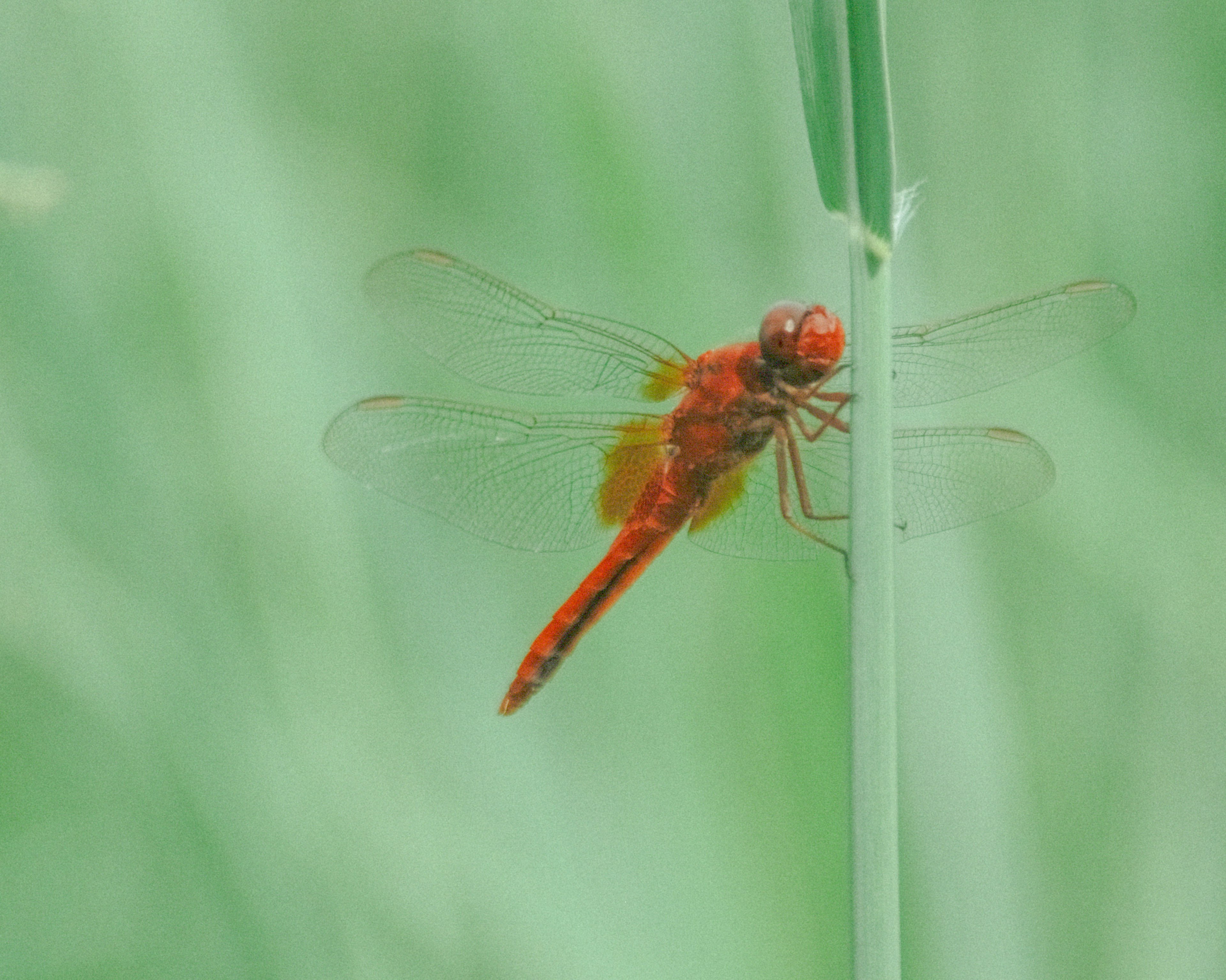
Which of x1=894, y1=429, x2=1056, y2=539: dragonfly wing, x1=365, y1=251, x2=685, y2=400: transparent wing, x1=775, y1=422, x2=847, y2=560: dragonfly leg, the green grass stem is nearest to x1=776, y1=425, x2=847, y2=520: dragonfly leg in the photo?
x1=775, y1=422, x2=847, y2=560: dragonfly leg

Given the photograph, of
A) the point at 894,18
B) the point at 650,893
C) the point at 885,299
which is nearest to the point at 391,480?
the point at 650,893

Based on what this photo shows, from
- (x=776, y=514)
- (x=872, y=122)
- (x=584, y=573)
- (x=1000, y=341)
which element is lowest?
(x=584, y=573)

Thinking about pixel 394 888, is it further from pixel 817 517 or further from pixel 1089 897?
pixel 1089 897

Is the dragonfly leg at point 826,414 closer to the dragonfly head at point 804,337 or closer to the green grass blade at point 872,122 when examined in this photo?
the dragonfly head at point 804,337

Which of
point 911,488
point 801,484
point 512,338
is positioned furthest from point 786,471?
point 512,338

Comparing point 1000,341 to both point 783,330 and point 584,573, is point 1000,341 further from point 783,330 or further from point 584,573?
point 584,573

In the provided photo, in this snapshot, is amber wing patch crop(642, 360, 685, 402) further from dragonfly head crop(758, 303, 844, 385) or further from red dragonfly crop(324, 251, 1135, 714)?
dragonfly head crop(758, 303, 844, 385)

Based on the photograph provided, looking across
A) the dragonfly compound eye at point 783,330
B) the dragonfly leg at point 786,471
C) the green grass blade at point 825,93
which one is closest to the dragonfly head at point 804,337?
the dragonfly compound eye at point 783,330
